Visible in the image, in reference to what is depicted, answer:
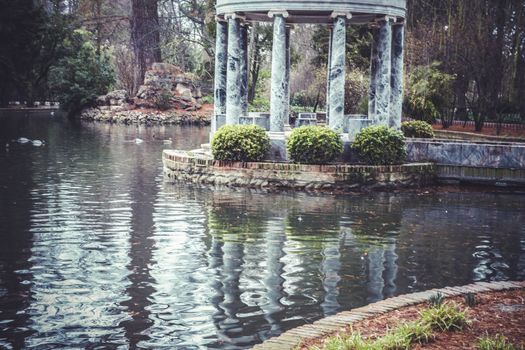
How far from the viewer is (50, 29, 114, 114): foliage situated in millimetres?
54438

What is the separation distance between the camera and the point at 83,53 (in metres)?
57.4

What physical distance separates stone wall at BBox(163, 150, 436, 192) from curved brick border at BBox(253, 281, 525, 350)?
10940 millimetres

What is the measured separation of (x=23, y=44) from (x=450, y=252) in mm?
46773

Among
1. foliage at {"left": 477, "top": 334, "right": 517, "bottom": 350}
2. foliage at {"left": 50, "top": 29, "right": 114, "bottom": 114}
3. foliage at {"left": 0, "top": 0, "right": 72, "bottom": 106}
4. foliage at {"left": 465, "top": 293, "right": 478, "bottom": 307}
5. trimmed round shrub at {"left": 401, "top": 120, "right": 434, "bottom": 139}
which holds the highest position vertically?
foliage at {"left": 0, "top": 0, "right": 72, "bottom": 106}

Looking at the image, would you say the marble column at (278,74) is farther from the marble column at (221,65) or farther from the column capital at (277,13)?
the marble column at (221,65)

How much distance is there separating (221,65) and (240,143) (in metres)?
5.02

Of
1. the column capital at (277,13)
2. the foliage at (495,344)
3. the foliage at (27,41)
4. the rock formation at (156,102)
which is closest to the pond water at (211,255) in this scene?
the foliage at (495,344)

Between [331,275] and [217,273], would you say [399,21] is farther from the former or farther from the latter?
[217,273]

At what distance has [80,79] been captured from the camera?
5406 centimetres

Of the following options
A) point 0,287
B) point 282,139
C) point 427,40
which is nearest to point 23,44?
point 427,40

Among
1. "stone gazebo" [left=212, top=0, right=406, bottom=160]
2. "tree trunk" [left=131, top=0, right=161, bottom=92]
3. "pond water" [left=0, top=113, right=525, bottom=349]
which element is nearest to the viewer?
"pond water" [left=0, top=113, right=525, bottom=349]

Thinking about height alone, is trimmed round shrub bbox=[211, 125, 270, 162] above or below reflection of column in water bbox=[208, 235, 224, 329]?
above

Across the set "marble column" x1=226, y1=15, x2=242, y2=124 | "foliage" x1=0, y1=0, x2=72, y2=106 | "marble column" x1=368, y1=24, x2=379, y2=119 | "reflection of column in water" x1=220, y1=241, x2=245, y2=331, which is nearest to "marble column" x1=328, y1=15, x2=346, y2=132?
"marble column" x1=368, y1=24, x2=379, y2=119

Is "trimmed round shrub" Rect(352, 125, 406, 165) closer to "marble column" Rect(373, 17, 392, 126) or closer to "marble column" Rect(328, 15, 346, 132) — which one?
"marble column" Rect(328, 15, 346, 132)
